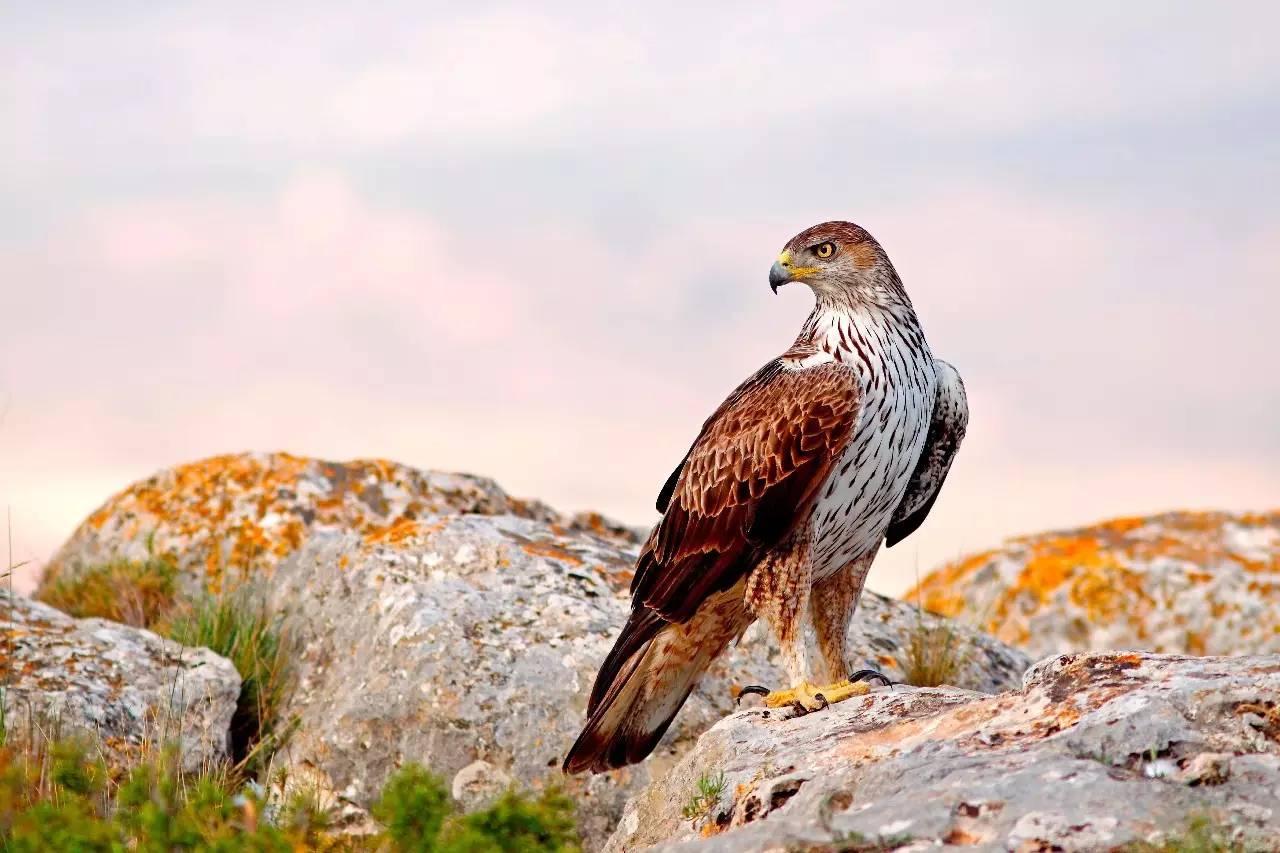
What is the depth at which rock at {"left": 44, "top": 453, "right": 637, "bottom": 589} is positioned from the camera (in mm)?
10234

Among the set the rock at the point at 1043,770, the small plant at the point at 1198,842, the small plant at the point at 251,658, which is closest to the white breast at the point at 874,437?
the rock at the point at 1043,770

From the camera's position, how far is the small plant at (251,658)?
314 inches

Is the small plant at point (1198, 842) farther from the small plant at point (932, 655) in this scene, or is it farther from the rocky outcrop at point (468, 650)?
the small plant at point (932, 655)

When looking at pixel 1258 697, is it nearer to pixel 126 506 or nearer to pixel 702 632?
pixel 702 632

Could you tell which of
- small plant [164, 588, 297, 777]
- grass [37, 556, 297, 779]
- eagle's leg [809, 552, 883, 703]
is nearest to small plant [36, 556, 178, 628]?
grass [37, 556, 297, 779]

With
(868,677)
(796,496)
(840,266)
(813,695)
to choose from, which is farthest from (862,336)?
(813,695)

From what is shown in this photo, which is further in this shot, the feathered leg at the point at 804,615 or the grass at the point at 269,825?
the feathered leg at the point at 804,615

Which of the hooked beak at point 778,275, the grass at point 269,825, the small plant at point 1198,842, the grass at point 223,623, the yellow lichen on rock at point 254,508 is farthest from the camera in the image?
the yellow lichen on rock at point 254,508

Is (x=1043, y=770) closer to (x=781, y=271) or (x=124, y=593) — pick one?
(x=781, y=271)

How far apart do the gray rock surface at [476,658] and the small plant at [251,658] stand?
0.15 meters

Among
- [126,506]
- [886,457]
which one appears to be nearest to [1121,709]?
[886,457]

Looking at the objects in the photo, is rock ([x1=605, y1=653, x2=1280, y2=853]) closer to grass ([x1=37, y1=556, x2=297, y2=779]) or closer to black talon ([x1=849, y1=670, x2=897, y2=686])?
black talon ([x1=849, y1=670, x2=897, y2=686])

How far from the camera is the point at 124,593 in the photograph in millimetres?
9414

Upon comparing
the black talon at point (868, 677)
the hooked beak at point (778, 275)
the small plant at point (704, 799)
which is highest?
the hooked beak at point (778, 275)
